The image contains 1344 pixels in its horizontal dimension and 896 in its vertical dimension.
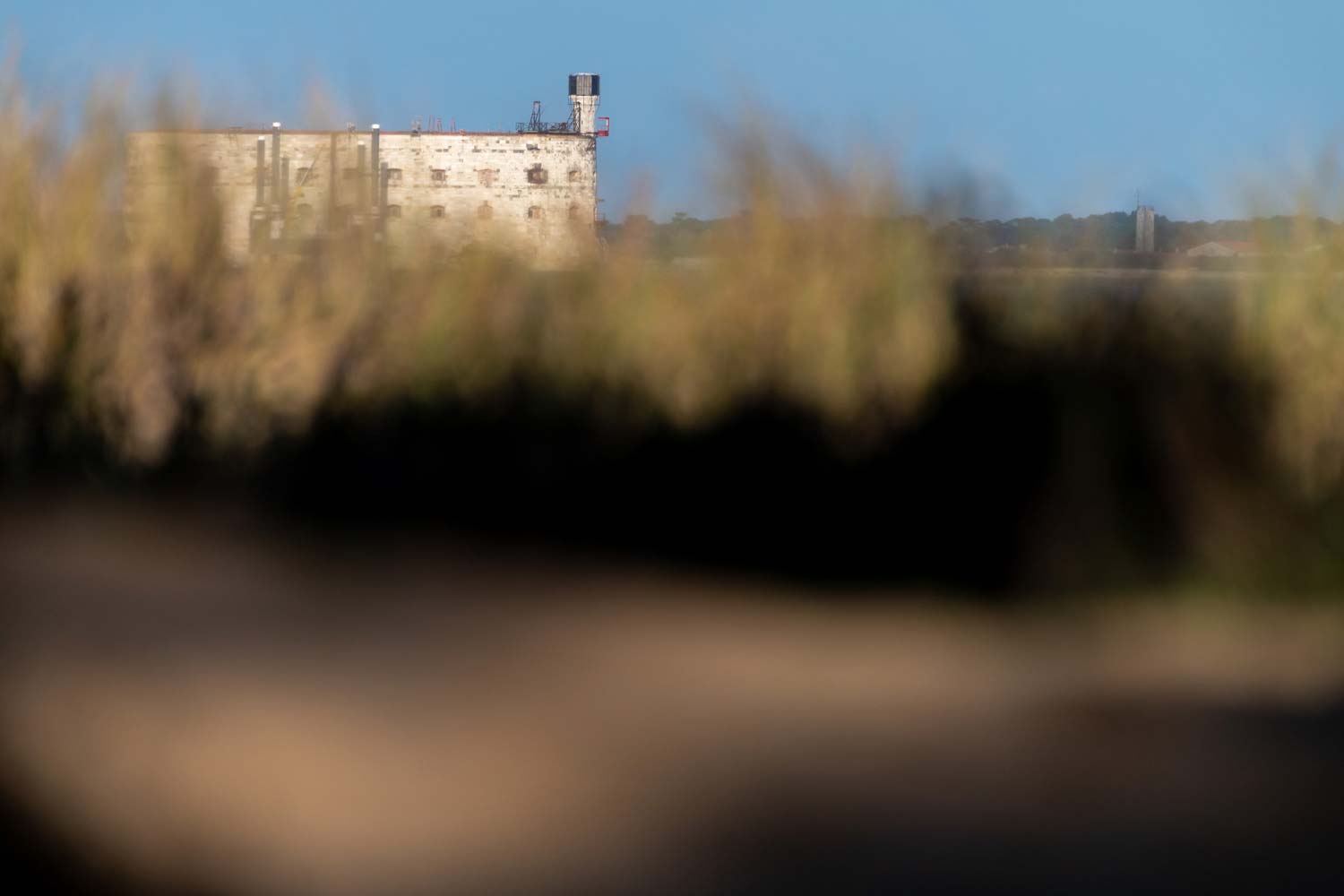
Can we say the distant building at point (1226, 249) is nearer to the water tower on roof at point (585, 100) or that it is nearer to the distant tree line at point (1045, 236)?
the distant tree line at point (1045, 236)

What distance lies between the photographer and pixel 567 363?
396 cm

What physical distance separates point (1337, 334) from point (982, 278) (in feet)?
3.08

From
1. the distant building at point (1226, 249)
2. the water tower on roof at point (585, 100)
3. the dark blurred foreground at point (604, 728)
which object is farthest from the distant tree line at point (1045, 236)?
the water tower on roof at point (585, 100)

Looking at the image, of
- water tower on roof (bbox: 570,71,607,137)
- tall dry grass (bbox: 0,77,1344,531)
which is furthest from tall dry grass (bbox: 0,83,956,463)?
water tower on roof (bbox: 570,71,607,137)

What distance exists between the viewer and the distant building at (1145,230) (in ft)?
15.3

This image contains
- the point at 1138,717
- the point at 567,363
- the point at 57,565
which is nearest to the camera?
the point at 1138,717

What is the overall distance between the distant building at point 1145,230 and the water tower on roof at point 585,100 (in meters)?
49.6

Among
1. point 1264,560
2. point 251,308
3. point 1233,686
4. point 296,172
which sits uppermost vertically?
point 296,172

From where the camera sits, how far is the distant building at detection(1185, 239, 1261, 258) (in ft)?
14.3

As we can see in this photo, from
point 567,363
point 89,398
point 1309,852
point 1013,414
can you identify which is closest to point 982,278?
point 1013,414

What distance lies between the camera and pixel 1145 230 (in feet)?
15.5

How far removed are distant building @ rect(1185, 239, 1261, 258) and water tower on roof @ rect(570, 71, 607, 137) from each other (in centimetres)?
4995

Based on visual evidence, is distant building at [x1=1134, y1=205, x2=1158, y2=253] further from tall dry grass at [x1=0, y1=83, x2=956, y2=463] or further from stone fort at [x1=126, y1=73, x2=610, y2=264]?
stone fort at [x1=126, y1=73, x2=610, y2=264]

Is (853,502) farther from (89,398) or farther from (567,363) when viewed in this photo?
(89,398)
